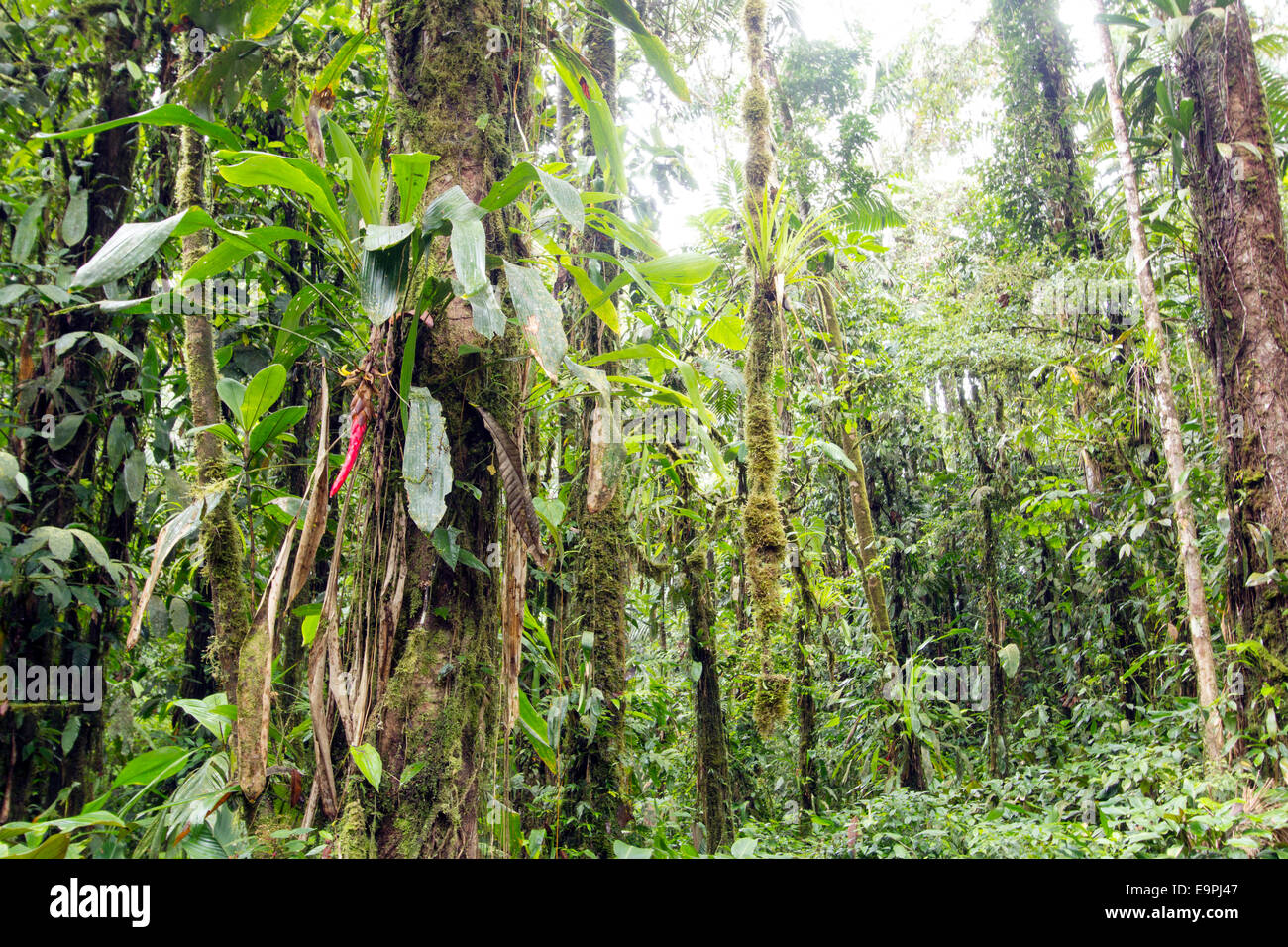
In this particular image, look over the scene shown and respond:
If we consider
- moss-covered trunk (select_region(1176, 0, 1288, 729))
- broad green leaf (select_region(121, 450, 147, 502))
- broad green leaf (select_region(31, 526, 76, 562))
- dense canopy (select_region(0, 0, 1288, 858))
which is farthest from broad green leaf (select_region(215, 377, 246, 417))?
moss-covered trunk (select_region(1176, 0, 1288, 729))

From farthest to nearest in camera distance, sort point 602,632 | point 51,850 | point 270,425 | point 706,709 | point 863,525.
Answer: point 863,525
point 706,709
point 602,632
point 270,425
point 51,850

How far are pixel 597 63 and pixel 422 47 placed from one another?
187 cm

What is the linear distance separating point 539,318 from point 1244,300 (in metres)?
3.42

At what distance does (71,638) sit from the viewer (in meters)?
2.56

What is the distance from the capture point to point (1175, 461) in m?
3.65

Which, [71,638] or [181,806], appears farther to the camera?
[71,638]

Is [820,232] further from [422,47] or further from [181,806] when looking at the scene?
[181,806]

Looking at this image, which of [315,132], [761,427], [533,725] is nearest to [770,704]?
[761,427]

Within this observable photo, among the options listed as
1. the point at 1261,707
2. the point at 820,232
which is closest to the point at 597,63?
the point at 820,232

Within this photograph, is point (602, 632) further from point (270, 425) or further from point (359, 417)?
point (359, 417)

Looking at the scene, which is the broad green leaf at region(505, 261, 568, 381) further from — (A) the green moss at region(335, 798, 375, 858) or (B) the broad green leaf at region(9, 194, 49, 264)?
(B) the broad green leaf at region(9, 194, 49, 264)

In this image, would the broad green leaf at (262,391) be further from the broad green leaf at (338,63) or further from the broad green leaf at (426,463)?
the broad green leaf at (338,63)

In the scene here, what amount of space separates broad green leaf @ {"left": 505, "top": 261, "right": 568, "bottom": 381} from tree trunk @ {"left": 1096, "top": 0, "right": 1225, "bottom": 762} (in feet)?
10.9
